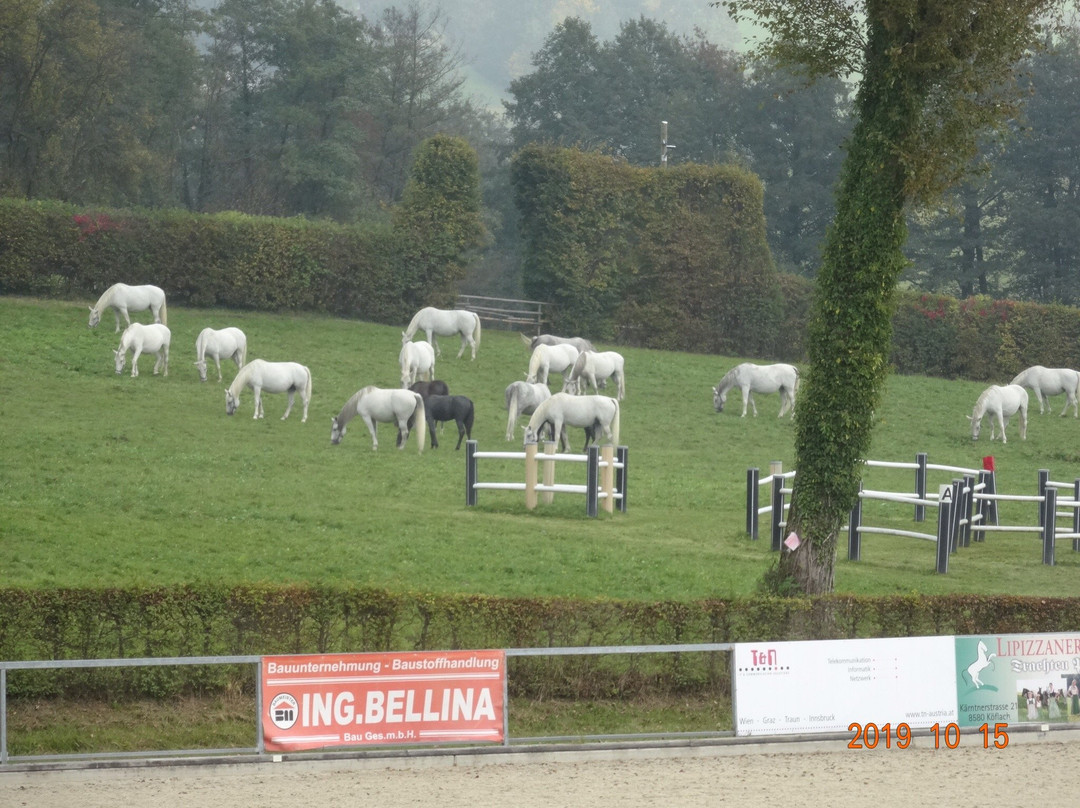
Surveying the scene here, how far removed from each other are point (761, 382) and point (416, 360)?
9.24 m

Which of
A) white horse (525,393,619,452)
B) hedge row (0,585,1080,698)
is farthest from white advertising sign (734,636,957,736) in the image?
white horse (525,393,619,452)

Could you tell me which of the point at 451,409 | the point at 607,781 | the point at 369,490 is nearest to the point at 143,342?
the point at 451,409

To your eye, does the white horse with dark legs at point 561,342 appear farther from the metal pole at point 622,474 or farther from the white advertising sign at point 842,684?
the white advertising sign at point 842,684

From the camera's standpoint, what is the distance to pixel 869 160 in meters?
14.9

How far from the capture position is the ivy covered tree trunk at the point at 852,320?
1495 centimetres

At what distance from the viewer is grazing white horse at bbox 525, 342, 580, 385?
1316 inches

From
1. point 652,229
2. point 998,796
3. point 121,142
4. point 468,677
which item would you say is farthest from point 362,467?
point 121,142

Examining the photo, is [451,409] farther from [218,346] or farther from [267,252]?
[267,252]

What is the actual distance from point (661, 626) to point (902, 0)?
7.29 m

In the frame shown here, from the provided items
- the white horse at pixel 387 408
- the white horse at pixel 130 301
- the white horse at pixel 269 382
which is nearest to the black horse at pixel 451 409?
the white horse at pixel 387 408

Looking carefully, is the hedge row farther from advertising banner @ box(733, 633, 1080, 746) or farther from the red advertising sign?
the red advertising sign

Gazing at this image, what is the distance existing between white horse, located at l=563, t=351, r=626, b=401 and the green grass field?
79 cm

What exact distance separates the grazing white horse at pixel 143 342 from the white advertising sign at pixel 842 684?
2251 centimetres

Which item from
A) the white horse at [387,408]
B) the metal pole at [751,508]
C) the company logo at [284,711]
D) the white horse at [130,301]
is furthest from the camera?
the white horse at [130,301]
